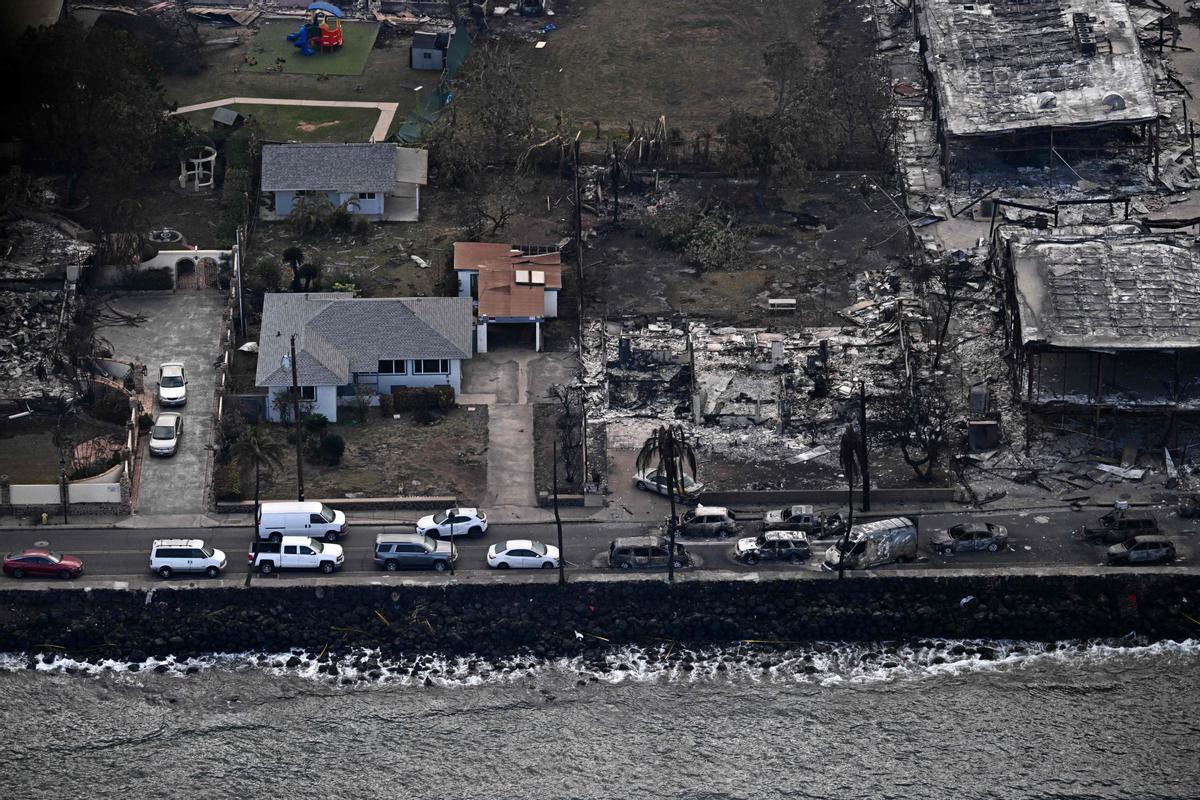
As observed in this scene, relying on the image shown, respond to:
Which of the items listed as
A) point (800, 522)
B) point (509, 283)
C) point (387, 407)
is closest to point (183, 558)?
point (387, 407)

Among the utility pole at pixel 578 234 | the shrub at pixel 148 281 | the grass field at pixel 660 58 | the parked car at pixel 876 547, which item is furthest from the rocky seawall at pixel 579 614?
the grass field at pixel 660 58

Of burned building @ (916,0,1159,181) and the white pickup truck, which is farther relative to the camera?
burned building @ (916,0,1159,181)

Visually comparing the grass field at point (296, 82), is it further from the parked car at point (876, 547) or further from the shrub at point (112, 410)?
the parked car at point (876, 547)

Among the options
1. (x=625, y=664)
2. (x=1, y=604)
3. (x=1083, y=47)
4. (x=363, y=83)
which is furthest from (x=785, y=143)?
(x=1, y=604)

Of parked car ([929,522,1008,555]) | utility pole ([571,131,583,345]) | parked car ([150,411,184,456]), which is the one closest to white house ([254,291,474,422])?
parked car ([150,411,184,456])

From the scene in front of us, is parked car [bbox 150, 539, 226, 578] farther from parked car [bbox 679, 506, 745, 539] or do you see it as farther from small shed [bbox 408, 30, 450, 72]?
small shed [bbox 408, 30, 450, 72]
